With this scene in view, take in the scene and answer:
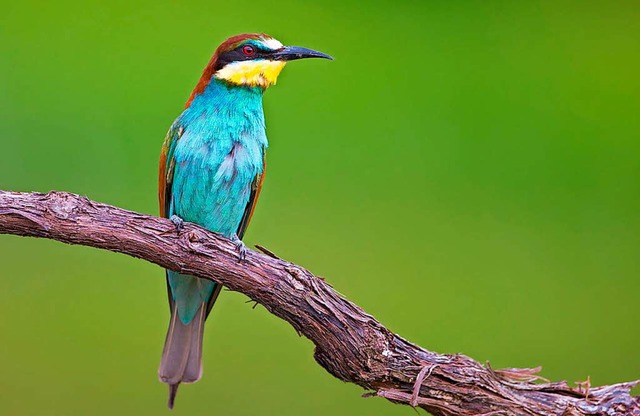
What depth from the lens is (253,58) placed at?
1842 millimetres

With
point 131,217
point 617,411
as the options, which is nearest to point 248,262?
point 131,217

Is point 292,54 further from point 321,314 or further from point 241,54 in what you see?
point 321,314

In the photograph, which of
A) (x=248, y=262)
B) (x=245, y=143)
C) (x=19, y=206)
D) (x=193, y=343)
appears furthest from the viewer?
(x=193, y=343)

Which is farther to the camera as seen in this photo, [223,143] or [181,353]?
[181,353]

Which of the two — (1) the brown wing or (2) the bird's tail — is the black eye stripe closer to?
(1) the brown wing

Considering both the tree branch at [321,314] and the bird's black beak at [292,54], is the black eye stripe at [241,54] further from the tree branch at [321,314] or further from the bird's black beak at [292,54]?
the tree branch at [321,314]

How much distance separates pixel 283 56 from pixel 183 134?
322 millimetres

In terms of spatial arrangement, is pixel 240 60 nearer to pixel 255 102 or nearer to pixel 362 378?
pixel 255 102

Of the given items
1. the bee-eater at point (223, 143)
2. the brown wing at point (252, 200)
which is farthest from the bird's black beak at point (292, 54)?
the brown wing at point (252, 200)

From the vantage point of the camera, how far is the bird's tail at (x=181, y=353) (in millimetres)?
1930

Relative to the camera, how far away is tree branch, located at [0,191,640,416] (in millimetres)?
1453

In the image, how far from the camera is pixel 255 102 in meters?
1.87

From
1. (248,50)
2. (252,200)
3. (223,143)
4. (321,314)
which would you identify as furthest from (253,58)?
(321,314)

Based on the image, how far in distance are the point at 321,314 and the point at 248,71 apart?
695 mm
